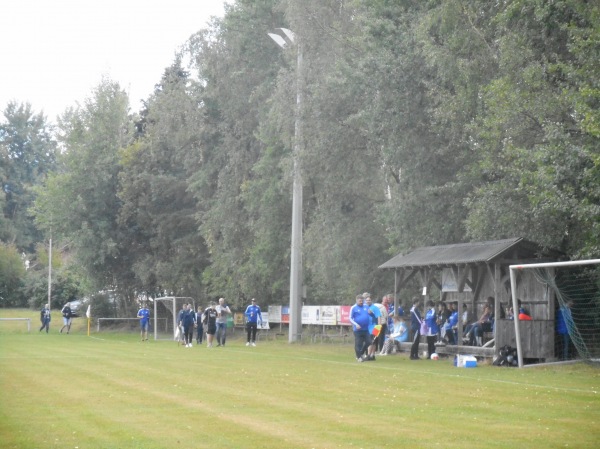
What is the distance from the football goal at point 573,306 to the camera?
2497 cm

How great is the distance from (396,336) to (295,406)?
1748cm

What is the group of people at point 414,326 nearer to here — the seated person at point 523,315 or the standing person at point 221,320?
the seated person at point 523,315

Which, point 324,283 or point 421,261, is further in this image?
point 324,283

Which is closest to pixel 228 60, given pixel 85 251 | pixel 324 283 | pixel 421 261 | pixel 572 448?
pixel 324 283

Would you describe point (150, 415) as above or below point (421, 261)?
below

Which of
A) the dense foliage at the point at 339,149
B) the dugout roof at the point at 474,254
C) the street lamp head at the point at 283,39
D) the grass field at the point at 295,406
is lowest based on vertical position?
the grass field at the point at 295,406

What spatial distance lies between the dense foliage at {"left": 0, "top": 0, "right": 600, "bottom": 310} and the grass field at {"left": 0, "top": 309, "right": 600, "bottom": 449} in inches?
236

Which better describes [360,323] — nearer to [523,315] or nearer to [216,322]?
[523,315]

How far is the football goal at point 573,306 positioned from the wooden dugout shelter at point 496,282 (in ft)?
1.29

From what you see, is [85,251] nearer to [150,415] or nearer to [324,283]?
[324,283]

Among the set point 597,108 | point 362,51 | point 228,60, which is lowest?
point 597,108

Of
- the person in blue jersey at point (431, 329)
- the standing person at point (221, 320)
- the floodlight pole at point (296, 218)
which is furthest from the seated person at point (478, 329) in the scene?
the standing person at point (221, 320)

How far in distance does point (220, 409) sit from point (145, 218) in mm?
49096

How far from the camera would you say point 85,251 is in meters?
63.7
